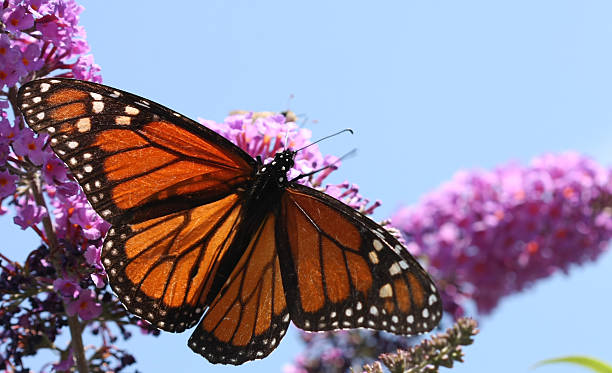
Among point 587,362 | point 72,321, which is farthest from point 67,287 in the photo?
point 587,362

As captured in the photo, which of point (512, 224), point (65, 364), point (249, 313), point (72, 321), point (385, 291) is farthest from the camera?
point (512, 224)

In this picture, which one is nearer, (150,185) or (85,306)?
(150,185)

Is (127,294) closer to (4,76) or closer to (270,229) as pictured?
(270,229)

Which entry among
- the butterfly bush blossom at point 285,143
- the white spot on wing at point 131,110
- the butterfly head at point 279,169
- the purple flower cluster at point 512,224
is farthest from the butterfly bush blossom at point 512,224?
the white spot on wing at point 131,110

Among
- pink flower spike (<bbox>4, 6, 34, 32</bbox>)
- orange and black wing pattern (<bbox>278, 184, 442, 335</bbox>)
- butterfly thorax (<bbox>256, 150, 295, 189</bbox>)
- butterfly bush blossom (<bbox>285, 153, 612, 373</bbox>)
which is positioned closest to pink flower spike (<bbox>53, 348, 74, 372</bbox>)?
orange and black wing pattern (<bbox>278, 184, 442, 335</bbox>)

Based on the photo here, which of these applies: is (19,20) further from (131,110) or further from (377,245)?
(377,245)

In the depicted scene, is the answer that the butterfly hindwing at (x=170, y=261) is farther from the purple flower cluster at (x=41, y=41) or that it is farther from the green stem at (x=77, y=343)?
the purple flower cluster at (x=41, y=41)

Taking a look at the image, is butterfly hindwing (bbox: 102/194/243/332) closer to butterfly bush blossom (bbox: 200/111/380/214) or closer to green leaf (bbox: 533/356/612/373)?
butterfly bush blossom (bbox: 200/111/380/214)
